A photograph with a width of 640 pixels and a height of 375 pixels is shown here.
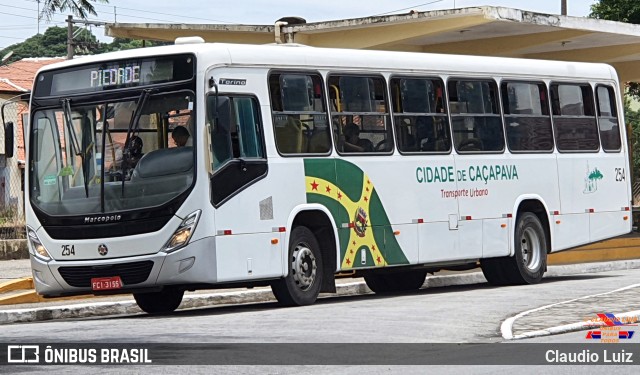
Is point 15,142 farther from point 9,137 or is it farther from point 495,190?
point 9,137

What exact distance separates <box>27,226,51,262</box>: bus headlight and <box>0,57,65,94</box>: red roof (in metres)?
33.8

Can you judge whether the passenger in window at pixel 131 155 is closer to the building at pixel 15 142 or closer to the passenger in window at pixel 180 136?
the passenger in window at pixel 180 136

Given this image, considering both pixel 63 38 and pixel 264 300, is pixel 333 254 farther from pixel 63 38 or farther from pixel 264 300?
pixel 63 38

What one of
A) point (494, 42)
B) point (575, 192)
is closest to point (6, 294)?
point (575, 192)

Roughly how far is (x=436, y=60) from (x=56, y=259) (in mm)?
6716

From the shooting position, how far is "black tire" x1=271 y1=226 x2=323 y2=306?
59.0ft

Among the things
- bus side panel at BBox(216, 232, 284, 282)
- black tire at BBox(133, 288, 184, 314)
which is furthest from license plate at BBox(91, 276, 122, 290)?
black tire at BBox(133, 288, 184, 314)

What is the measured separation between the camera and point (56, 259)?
1742cm

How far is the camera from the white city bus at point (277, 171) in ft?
55.7

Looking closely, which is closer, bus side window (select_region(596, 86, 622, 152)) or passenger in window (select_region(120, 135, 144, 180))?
passenger in window (select_region(120, 135, 144, 180))

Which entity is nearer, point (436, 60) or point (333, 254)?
point (333, 254)

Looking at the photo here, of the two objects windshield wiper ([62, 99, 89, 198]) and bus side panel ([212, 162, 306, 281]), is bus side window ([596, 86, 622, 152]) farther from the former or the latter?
windshield wiper ([62, 99, 89, 198])

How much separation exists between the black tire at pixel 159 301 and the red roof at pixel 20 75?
33.2 m

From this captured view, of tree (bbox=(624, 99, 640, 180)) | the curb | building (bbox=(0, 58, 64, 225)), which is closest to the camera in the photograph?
the curb
